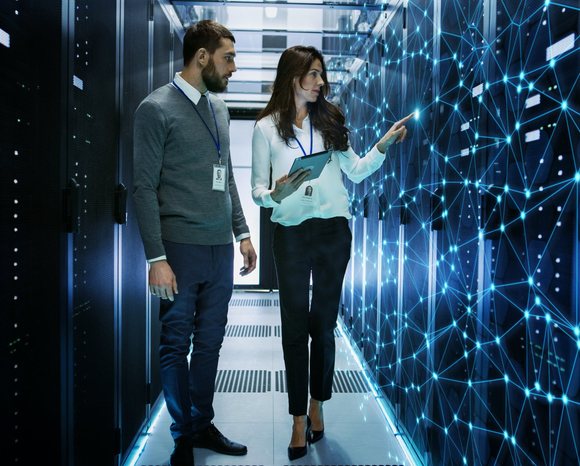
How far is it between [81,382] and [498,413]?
1247mm

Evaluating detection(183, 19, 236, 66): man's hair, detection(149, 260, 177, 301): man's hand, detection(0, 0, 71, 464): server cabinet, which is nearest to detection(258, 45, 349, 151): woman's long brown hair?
detection(183, 19, 236, 66): man's hair

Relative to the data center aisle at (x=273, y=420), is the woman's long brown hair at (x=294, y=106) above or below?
above

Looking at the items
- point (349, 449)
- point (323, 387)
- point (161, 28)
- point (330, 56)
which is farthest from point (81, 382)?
point (330, 56)

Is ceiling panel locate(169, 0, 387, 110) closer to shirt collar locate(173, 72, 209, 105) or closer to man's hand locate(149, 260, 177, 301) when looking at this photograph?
shirt collar locate(173, 72, 209, 105)

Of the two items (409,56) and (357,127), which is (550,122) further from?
(357,127)

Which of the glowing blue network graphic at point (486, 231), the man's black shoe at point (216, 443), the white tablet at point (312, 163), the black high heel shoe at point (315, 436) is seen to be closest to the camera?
the glowing blue network graphic at point (486, 231)

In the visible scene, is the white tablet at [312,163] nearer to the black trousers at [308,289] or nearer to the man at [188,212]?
the black trousers at [308,289]

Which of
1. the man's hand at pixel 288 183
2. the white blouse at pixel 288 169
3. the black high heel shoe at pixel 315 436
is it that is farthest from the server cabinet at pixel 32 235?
the black high heel shoe at pixel 315 436

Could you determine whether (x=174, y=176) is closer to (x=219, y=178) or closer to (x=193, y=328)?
(x=219, y=178)

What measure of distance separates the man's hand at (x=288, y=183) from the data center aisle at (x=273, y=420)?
112 centimetres

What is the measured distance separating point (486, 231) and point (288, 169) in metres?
0.90

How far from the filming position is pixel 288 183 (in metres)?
1.75

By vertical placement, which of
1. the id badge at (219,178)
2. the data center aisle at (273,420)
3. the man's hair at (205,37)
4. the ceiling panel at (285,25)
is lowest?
the data center aisle at (273,420)

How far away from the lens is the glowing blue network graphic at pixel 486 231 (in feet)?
3.34
